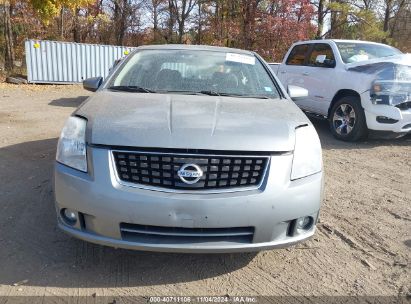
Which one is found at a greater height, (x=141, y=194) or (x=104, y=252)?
(x=141, y=194)

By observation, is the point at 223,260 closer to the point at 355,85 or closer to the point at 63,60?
the point at 355,85

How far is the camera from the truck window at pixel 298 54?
8.36 m

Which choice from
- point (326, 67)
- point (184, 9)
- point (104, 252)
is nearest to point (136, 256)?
point (104, 252)

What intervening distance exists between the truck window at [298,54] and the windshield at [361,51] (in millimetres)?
883

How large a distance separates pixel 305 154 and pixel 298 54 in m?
6.50

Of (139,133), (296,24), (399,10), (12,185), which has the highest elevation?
(399,10)

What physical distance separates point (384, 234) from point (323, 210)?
24.8 inches

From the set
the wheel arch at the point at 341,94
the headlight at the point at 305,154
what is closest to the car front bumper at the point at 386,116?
the wheel arch at the point at 341,94

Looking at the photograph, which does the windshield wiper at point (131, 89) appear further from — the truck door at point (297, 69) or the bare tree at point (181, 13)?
the bare tree at point (181, 13)

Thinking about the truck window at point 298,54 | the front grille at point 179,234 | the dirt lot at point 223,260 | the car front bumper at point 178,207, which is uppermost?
the truck window at point 298,54

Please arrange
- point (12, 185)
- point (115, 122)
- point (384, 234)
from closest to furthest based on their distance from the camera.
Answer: point (115, 122) < point (384, 234) < point (12, 185)

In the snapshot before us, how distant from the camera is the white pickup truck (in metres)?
6.20

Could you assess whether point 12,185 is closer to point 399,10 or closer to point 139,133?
point 139,133

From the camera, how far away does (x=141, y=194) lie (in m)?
2.34
